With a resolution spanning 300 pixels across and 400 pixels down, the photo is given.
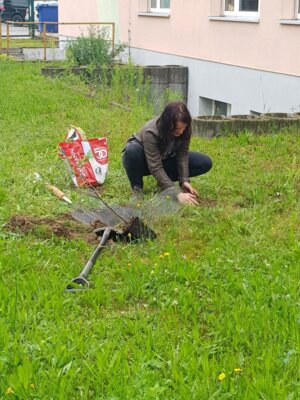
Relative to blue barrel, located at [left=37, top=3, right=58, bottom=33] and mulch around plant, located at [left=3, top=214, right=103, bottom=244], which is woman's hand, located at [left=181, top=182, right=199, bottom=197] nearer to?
mulch around plant, located at [left=3, top=214, right=103, bottom=244]

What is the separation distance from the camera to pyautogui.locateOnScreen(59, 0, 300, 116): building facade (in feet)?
36.1

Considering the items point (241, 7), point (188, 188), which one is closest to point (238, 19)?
point (241, 7)

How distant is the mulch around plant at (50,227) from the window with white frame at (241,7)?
295 inches

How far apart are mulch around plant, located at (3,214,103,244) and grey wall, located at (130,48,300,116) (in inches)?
227

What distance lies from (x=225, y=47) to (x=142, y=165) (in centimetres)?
677

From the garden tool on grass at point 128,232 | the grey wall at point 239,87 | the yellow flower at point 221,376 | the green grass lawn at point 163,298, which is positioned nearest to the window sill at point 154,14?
the grey wall at point 239,87

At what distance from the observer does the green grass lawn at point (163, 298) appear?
3436mm

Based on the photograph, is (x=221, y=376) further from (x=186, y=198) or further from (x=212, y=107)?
(x=212, y=107)

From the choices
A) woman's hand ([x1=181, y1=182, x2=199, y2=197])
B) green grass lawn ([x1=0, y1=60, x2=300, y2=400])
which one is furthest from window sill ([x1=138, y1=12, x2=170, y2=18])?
woman's hand ([x1=181, y1=182, x2=199, y2=197])

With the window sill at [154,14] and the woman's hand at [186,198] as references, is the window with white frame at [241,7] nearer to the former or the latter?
the window sill at [154,14]

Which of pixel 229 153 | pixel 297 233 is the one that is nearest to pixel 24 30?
pixel 229 153

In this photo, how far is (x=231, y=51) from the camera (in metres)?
12.6

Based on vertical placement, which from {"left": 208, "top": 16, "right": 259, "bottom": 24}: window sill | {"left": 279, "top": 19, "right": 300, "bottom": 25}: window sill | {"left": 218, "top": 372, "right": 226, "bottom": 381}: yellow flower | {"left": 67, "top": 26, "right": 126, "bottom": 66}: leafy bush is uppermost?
{"left": 208, "top": 16, "right": 259, "bottom": 24}: window sill

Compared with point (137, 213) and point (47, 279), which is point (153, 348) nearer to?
point (47, 279)
